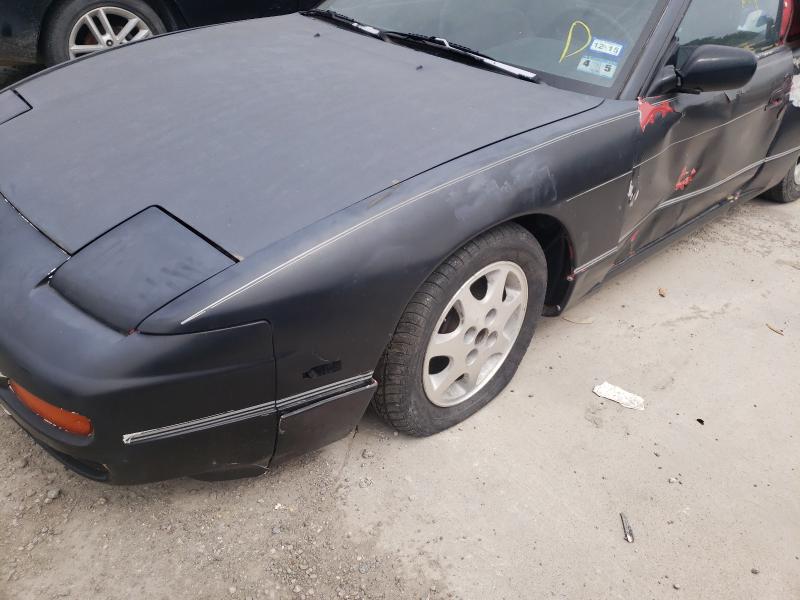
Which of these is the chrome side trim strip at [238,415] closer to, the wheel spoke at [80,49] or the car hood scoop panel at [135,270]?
the car hood scoop panel at [135,270]

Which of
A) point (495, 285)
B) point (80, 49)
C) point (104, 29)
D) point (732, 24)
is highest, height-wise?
point (732, 24)

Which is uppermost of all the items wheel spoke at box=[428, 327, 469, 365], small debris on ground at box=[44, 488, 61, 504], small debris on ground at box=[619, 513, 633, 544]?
wheel spoke at box=[428, 327, 469, 365]

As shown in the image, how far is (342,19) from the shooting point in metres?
2.86

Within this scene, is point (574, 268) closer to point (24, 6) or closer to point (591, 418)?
point (591, 418)

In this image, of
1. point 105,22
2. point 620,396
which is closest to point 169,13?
point 105,22

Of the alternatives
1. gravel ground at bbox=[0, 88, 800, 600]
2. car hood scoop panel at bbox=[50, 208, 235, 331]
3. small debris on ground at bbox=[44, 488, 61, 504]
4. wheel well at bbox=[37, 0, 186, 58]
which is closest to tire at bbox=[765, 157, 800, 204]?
gravel ground at bbox=[0, 88, 800, 600]

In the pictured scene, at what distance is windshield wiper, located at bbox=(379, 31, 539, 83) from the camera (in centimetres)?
238

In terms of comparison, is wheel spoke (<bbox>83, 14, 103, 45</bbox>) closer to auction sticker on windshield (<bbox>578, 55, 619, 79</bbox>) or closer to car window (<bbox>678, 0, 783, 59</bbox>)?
auction sticker on windshield (<bbox>578, 55, 619, 79</bbox>)

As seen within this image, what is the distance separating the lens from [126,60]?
8.22ft

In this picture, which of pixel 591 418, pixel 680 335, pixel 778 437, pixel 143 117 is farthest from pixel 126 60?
pixel 778 437

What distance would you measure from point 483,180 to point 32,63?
10.5 feet

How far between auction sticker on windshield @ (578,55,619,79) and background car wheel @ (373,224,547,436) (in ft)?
2.13

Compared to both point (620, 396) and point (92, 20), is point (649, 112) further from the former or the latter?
point (92, 20)

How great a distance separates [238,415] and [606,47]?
1.75 metres
